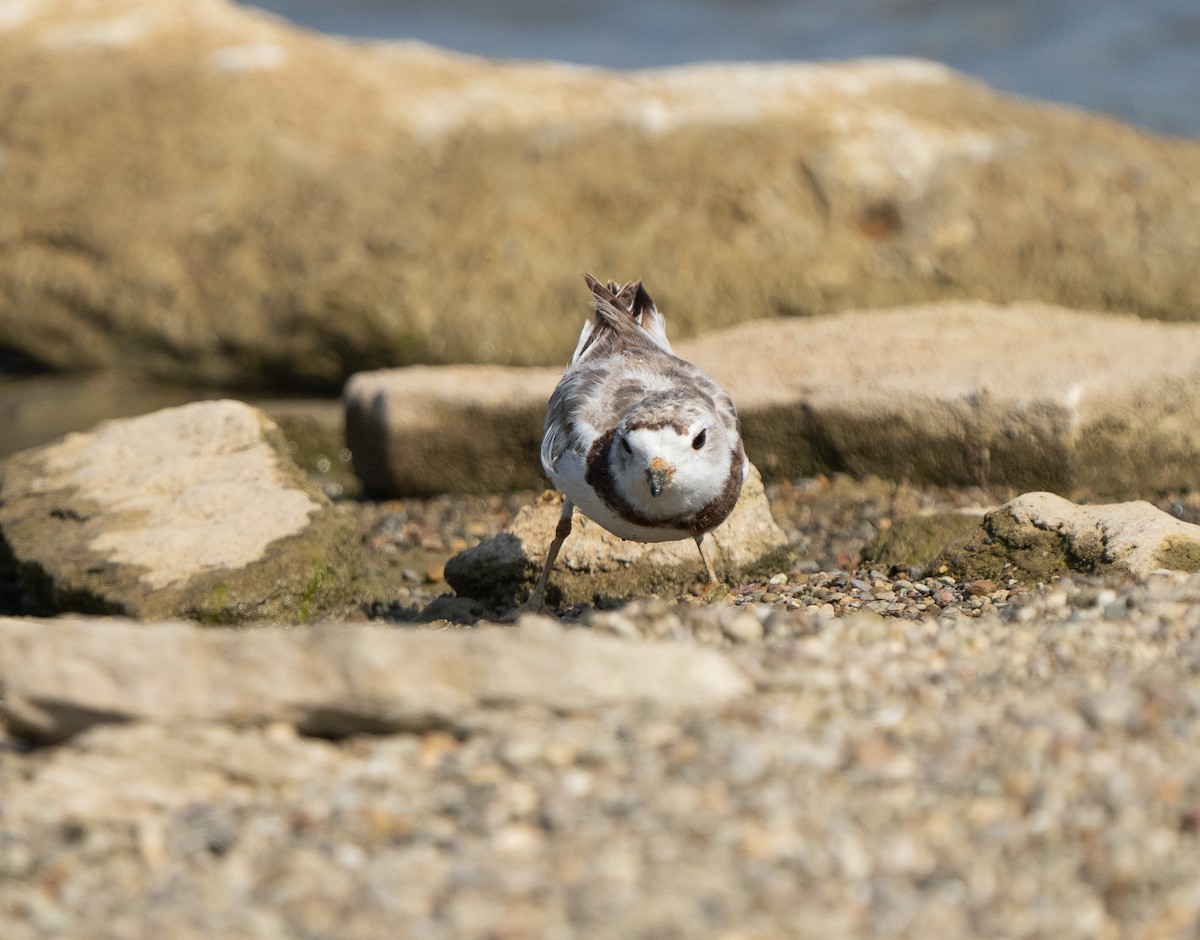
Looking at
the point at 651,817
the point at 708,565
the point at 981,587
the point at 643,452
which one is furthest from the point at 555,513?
the point at 651,817

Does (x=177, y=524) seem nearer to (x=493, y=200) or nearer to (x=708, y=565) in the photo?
(x=708, y=565)

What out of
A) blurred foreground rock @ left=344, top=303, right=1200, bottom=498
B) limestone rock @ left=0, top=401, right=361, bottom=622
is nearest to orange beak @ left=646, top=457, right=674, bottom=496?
limestone rock @ left=0, top=401, right=361, bottom=622

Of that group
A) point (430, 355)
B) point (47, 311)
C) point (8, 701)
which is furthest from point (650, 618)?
point (47, 311)

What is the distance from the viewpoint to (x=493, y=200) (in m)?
11.0

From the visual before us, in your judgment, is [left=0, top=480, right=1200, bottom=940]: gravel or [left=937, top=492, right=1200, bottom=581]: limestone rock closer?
[left=0, top=480, right=1200, bottom=940]: gravel

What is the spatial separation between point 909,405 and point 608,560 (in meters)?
2.40

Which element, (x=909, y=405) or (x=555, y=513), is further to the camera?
(x=909, y=405)

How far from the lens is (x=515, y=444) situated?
28.1ft

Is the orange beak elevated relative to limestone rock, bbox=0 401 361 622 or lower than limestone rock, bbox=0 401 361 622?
elevated

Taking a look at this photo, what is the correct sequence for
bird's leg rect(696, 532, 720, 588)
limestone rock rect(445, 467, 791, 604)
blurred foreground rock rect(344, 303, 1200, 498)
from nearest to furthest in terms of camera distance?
bird's leg rect(696, 532, 720, 588), limestone rock rect(445, 467, 791, 604), blurred foreground rock rect(344, 303, 1200, 498)

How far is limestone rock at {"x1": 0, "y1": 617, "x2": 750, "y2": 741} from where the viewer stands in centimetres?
361

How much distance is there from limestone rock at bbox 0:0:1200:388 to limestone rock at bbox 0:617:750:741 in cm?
707

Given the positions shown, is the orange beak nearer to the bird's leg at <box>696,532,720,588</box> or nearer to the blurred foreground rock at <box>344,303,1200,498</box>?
the bird's leg at <box>696,532,720,588</box>

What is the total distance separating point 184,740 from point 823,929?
65.2 inches
